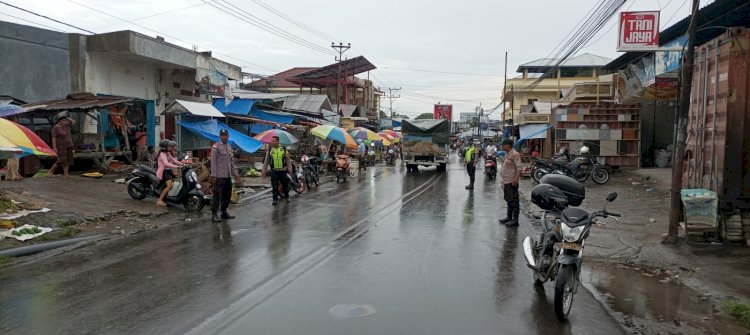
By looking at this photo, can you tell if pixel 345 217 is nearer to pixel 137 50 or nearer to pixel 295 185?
pixel 295 185

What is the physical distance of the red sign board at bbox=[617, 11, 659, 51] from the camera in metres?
9.86

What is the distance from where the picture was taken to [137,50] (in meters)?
16.5

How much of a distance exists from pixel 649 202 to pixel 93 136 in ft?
52.0

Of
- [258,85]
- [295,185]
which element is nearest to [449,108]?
[258,85]

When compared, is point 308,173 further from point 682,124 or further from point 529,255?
point 529,255

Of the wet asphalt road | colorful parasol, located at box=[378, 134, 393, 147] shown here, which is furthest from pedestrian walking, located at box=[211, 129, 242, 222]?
colorful parasol, located at box=[378, 134, 393, 147]

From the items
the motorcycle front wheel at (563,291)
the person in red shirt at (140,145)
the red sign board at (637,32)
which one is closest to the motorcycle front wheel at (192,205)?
the person in red shirt at (140,145)

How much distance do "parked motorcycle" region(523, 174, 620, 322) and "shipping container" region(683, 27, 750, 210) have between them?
3.97 metres

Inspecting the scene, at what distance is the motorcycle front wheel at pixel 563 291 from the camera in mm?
5094

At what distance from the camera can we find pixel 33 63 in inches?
602

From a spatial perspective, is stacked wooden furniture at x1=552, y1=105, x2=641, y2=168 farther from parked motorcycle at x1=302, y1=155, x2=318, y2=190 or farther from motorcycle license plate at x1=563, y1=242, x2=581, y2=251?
motorcycle license plate at x1=563, y1=242, x2=581, y2=251

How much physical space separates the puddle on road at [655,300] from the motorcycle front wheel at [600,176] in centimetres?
1326

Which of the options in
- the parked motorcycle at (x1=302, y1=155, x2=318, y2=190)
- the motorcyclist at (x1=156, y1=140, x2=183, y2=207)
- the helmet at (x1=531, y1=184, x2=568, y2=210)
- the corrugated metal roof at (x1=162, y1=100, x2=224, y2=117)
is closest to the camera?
the helmet at (x1=531, y1=184, x2=568, y2=210)

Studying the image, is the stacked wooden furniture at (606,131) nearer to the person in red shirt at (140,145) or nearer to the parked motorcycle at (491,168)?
the parked motorcycle at (491,168)
